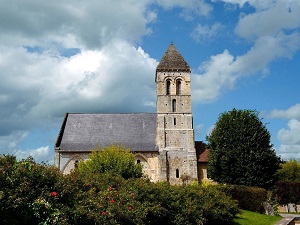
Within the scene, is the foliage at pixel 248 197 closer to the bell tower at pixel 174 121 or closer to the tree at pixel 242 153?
the tree at pixel 242 153

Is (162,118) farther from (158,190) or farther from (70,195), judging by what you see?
(70,195)

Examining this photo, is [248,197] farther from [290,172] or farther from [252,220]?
[290,172]

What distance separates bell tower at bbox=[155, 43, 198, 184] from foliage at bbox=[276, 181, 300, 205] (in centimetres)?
1021

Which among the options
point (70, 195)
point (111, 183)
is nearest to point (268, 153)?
point (111, 183)

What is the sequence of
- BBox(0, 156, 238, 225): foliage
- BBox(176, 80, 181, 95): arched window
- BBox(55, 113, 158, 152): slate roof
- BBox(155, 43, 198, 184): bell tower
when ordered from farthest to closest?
BBox(176, 80, 181, 95): arched window
BBox(55, 113, 158, 152): slate roof
BBox(155, 43, 198, 184): bell tower
BBox(0, 156, 238, 225): foliage

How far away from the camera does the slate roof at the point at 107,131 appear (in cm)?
4247

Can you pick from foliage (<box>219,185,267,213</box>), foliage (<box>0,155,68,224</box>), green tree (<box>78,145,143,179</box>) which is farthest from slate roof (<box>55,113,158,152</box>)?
foliage (<box>0,155,68,224</box>)

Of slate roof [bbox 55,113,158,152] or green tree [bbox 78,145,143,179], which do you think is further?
slate roof [bbox 55,113,158,152]

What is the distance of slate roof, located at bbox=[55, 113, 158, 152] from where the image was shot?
42.5 meters

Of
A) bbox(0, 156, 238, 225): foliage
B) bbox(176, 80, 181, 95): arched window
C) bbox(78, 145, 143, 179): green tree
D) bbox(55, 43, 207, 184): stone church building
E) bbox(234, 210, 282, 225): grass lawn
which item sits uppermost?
bbox(176, 80, 181, 95): arched window

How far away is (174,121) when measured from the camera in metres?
42.5

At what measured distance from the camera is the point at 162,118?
42531mm

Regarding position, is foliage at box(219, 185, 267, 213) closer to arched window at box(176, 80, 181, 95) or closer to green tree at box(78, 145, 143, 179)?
green tree at box(78, 145, 143, 179)

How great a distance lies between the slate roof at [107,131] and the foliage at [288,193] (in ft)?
49.2
